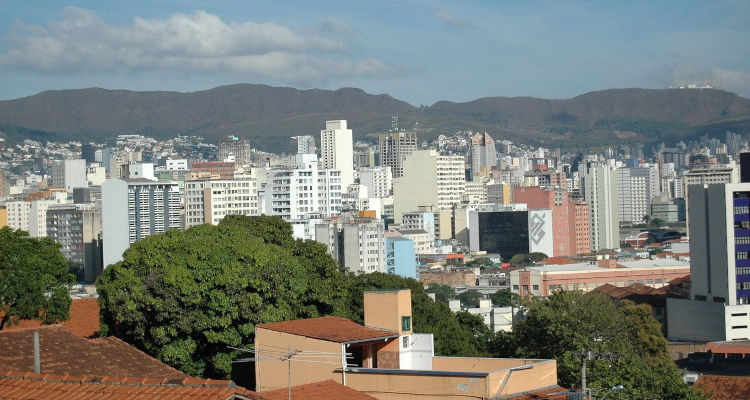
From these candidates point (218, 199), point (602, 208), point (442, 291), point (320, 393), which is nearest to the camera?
point (320, 393)

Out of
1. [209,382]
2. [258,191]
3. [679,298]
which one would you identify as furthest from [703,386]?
[258,191]

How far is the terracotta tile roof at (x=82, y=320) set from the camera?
81.0 feet

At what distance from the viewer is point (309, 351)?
50.4 ft

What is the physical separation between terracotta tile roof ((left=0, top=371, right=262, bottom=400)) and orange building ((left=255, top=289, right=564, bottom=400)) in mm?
4162

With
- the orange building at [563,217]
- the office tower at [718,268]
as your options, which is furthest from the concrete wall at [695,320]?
the orange building at [563,217]

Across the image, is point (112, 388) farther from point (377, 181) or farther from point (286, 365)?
point (377, 181)

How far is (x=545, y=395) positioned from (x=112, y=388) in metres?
6.21

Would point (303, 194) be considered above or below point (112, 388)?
above

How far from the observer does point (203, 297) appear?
2125 cm

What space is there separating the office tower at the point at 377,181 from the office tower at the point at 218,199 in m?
69.1

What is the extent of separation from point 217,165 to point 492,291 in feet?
285

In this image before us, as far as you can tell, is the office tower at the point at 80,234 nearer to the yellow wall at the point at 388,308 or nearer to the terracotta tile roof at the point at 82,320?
the terracotta tile roof at the point at 82,320

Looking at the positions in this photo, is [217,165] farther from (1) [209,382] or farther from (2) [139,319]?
(1) [209,382]

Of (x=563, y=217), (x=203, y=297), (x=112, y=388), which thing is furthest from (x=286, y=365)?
(x=563, y=217)
